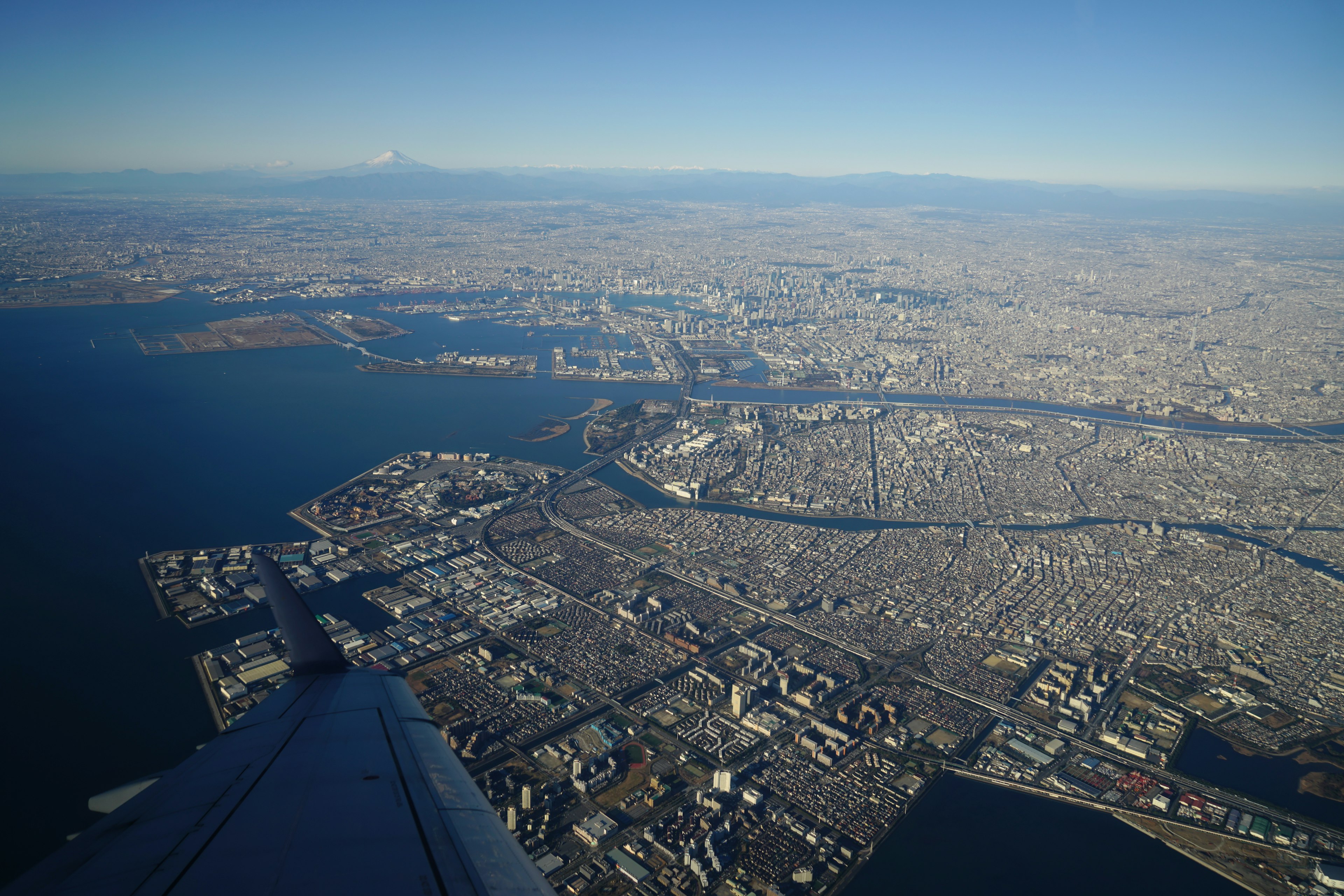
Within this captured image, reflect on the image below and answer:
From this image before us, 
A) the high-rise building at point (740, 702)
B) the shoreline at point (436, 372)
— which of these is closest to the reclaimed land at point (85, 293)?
the shoreline at point (436, 372)

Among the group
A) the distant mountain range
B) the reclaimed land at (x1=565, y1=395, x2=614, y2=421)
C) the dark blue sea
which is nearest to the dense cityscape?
the reclaimed land at (x1=565, y1=395, x2=614, y2=421)

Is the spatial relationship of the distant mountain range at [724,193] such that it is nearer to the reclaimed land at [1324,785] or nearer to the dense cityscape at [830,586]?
the dense cityscape at [830,586]

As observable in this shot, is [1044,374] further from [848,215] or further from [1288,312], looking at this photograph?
[848,215]

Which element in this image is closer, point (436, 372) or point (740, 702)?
point (740, 702)

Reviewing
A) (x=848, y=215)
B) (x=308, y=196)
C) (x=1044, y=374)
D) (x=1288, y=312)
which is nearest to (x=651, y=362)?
(x=1044, y=374)

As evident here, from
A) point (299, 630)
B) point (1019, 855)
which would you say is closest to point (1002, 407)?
point (1019, 855)

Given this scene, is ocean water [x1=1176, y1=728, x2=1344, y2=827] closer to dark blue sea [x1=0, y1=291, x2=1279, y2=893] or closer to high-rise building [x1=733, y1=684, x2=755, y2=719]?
dark blue sea [x1=0, y1=291, x2=1279, y2=893]

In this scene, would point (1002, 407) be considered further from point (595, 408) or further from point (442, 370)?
point (442, 370)
